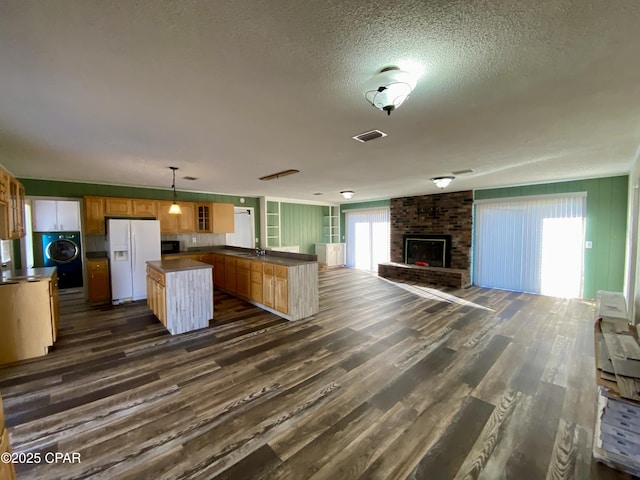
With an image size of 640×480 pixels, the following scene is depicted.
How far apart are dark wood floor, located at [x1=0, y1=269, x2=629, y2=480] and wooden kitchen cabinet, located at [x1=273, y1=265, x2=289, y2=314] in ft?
1.13

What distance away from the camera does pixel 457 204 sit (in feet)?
22.6

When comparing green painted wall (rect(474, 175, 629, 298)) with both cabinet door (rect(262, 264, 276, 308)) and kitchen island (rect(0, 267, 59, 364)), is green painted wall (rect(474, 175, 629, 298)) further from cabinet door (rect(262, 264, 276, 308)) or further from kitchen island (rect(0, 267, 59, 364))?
kitchen island (rect(0, 267, 59, 364))

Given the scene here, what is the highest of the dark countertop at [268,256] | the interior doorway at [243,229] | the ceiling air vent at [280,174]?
the ceiling air vent at [280,174]

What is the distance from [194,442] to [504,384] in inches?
109

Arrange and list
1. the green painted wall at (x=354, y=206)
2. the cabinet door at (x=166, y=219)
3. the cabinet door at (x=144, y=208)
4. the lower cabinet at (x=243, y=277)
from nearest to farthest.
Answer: the lower cabinet at (x=243, y=277), the cabinet door at (x=144, y=208), the cabinet door at (x=166, y=219), the green painted wall at (x=354, y=206)

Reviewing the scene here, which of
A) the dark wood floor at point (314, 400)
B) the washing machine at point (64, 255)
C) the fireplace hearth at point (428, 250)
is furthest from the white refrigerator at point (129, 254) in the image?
the fireplace hearth at point (428, 250)

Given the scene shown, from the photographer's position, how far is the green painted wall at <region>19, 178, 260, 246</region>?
→ 16.7 ft

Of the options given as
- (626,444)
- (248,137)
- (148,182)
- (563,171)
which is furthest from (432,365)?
(148,182)

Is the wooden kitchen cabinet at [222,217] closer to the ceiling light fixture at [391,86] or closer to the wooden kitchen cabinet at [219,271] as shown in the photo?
the wooden kitchen cabinet at [219,271]

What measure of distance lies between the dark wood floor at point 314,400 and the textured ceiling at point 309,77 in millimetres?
2485

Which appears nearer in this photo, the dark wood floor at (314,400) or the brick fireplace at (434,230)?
the dark wood floor at (314,400)

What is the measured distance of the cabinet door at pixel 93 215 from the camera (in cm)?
529

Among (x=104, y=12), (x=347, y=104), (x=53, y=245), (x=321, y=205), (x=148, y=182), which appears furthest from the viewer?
(x=321, y=205)

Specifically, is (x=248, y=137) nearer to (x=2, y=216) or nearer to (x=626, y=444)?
(x=2, y=216)
